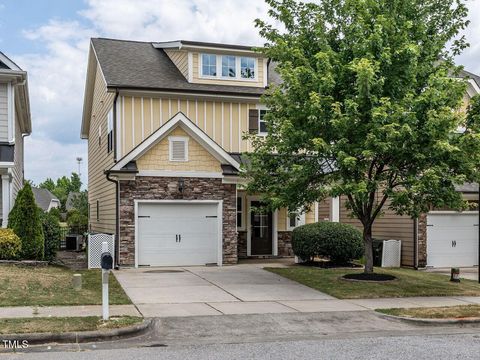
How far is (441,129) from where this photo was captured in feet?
42.4

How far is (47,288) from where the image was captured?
12.7 meters

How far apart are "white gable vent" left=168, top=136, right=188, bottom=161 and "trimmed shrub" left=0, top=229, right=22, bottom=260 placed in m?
5.33

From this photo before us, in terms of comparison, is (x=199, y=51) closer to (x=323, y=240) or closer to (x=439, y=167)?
(x=323, y=240)

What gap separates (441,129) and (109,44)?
637 inches

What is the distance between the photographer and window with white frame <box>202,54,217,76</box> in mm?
23016

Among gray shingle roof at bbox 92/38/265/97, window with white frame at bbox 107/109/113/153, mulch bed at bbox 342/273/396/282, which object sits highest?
gray shingle roof at bbox 92/38/265/97

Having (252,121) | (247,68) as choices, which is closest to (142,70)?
(247,68)

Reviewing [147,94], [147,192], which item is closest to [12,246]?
[147,192]

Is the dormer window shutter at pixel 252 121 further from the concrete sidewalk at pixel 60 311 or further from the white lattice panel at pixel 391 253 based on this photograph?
the concrete sidewalk at pixel 60 311

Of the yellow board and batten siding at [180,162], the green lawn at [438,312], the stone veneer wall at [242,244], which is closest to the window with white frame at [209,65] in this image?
the yellow board and batten siding at [180,162]

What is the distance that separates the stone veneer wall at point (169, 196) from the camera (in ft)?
59.6

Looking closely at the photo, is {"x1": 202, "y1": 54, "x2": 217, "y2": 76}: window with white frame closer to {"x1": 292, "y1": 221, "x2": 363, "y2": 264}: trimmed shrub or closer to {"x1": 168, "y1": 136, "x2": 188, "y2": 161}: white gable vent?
{"x1": 168, "y1": 136, "x2": 188, "y2": 161}: white gable vent

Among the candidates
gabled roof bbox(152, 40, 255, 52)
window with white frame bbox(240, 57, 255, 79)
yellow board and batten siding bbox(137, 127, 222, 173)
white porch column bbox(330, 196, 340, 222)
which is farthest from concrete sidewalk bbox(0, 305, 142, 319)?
window with white frame bbox(240, 57, 255, 79)

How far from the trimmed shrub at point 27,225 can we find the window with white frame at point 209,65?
28.5 feet
